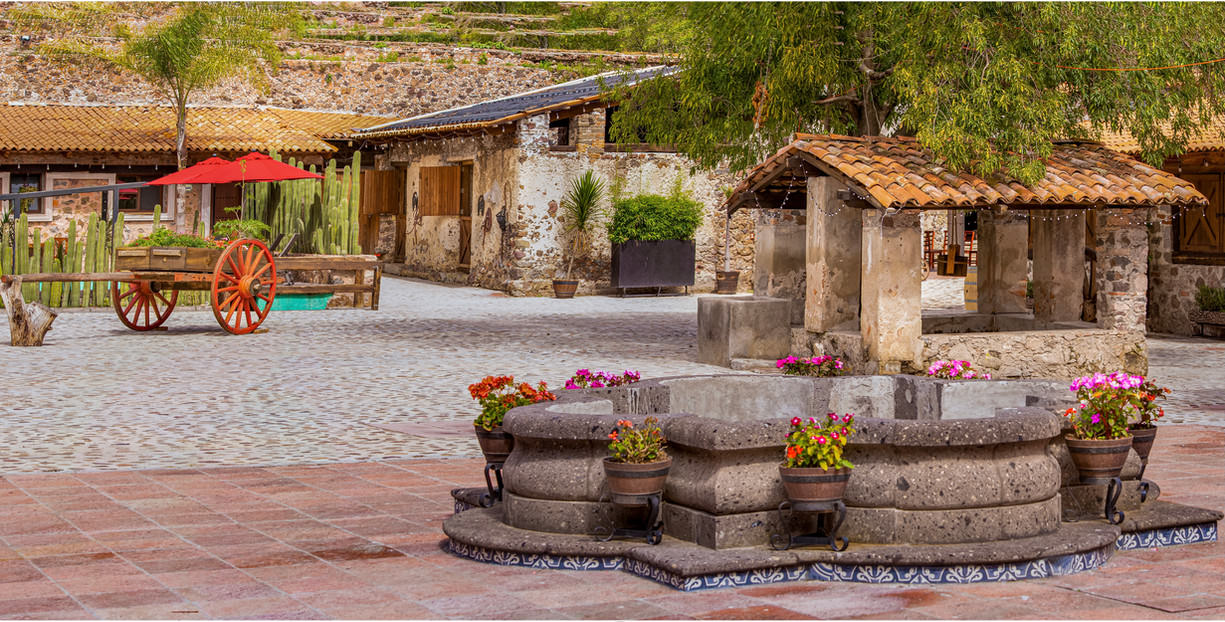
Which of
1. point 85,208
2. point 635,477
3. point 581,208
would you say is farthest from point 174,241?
point 635,477

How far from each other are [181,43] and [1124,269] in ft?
61.8

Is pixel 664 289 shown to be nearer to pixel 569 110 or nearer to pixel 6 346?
pixel 569 110

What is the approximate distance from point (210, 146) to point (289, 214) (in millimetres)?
5887

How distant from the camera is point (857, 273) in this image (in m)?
13.1

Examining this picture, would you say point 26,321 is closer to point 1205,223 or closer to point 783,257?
point 783,257

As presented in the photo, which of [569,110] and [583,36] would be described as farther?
[583,36]

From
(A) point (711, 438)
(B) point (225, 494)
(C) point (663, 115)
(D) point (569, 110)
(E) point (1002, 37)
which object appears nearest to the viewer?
(A) point (711, 438)

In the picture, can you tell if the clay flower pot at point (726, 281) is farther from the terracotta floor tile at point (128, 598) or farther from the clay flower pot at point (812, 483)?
the terracotta floor tile at point (128, 598)

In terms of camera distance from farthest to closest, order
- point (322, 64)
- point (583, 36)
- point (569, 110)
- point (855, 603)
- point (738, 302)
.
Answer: point (583, 36)
point (322, 64)
point (569, 110)
point (738, 302)
point (855, 603)

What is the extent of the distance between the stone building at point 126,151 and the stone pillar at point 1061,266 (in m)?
16.5

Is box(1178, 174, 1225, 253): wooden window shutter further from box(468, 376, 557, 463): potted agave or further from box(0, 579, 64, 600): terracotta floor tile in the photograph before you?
box(0, 579, 64, 600): terracotta floor tile

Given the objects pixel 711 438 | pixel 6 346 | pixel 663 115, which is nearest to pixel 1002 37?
pixel 663 115

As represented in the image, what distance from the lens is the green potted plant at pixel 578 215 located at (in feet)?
76.0

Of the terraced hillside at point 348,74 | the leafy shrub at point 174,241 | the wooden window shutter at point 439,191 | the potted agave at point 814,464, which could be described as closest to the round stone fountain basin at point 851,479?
the potted agave at point 814,464
